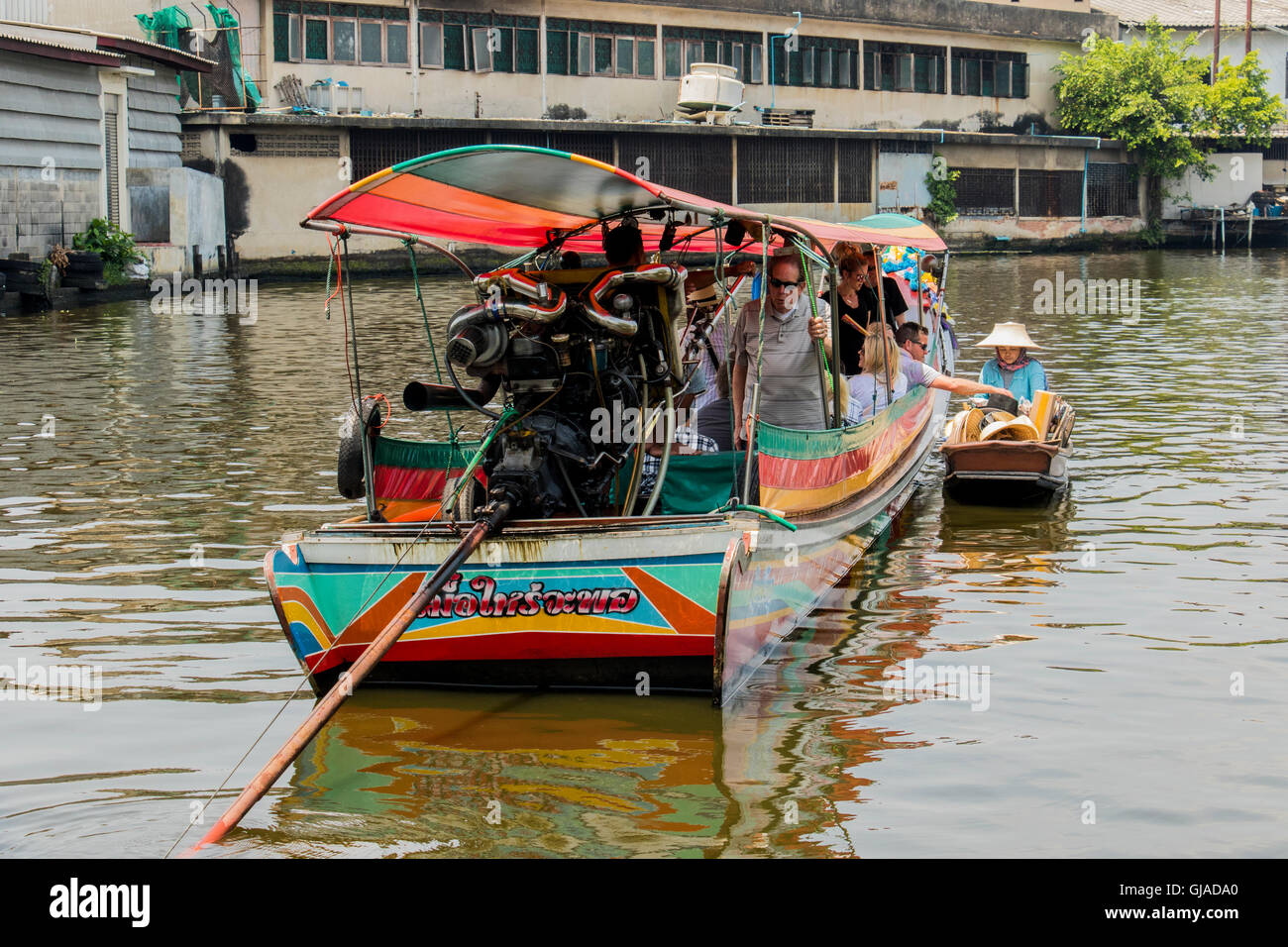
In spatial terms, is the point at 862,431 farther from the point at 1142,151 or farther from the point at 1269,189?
the point at 1269,189

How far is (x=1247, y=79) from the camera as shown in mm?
43562

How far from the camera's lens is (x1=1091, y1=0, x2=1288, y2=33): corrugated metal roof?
159 feet

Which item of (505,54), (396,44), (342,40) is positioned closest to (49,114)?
(342,40)

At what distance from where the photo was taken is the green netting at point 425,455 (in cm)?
801

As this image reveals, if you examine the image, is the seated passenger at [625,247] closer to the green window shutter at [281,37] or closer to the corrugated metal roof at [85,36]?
the corrugated metal roof at [85,36]

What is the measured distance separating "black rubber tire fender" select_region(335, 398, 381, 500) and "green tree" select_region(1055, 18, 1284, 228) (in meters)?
39.1

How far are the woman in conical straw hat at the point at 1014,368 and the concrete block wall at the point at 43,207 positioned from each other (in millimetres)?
16374

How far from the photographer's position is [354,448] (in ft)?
25.8

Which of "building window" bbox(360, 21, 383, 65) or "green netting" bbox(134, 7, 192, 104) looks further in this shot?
"building window" bbox(360, 21, 383, 65)

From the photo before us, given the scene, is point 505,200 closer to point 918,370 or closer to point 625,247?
point 625,247

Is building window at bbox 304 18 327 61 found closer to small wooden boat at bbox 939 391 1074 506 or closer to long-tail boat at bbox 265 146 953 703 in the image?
Answer: small wooden boat at bbox 939 391 1074 506

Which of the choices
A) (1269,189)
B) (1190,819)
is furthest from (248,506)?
(1269,189)

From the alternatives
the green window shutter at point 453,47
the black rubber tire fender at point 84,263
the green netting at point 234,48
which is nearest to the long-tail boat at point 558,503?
the black rubber tire fender at point 84,263

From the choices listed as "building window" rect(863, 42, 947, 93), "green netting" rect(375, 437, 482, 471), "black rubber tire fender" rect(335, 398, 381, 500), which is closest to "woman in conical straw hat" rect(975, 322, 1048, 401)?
"green netting" rect(375, 437, 482, 471)
